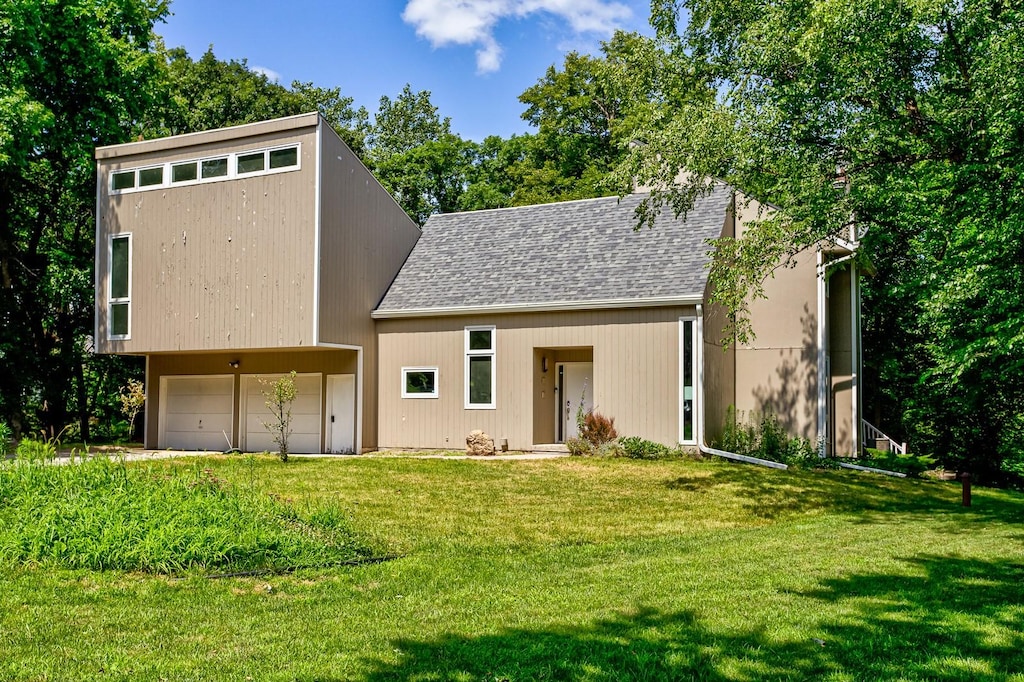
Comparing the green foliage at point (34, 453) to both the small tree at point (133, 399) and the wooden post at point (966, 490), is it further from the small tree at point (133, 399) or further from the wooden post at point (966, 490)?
the small tree at point (133, 399)

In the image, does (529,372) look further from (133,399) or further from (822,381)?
(133,399)

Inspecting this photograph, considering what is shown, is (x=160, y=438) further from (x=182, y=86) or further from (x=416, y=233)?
(x=182, y=86)

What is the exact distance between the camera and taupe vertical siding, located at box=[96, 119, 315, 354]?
17047 mm

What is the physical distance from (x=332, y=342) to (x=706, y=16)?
31.9 feet

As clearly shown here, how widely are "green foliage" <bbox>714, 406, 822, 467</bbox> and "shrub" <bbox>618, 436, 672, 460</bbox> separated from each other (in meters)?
1.47

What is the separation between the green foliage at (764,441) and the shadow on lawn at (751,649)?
421 inches

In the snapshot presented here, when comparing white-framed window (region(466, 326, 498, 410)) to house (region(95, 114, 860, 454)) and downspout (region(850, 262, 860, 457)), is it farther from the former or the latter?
downspout (region(850, 262, 860, 457))

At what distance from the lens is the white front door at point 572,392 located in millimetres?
18266

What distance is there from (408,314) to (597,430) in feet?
17.3

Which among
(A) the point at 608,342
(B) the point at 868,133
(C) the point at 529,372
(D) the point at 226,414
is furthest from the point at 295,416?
(B) the point at 868,133

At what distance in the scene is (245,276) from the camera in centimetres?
1752

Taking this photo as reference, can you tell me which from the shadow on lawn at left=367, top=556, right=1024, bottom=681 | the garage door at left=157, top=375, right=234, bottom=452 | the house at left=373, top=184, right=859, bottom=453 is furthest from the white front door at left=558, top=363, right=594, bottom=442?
the shadow on lawn at left=367, top=556, right=1024, bottom=681

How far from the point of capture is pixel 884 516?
1069 cm

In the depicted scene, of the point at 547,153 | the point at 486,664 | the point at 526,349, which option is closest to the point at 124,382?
the point at 526,349
